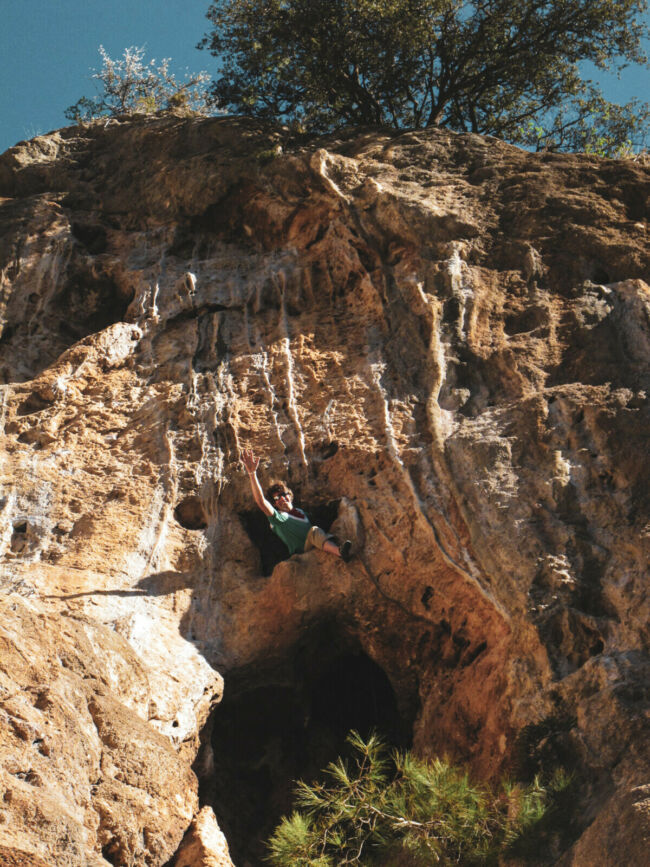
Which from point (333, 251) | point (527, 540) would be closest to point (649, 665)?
point (527, 540)

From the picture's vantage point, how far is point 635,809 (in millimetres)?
5695

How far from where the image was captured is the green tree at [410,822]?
630cm

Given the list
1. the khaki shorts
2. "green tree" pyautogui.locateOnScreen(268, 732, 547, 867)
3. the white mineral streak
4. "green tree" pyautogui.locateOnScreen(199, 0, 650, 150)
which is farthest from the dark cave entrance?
"green tree" pyautogui.locateOnScreen(199, 0, 650, 150)

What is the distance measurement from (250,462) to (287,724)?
6.87 ft

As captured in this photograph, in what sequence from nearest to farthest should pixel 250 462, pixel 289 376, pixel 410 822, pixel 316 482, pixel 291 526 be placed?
1. pixel 410 822
2. pixel 291 526
3. pixel 250 462
4. pixel 316 482
5. pixel 289 376

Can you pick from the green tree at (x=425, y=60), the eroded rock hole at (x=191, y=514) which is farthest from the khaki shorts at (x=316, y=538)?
the green tree at (x=425, y=60)

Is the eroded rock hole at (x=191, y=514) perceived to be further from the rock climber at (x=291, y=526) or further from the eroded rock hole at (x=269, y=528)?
the rock climber at (x=291, y=526)

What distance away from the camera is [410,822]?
21.0 feet

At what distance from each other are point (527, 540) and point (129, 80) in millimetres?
12187

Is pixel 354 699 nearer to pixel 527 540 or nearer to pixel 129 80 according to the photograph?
pixel 527 540

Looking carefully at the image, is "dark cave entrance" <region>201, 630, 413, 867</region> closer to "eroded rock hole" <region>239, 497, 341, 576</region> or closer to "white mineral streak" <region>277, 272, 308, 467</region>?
"eroded rock hole" <region>239, 497, 341, 576</region>

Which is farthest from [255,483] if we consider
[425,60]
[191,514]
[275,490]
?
[425,60]

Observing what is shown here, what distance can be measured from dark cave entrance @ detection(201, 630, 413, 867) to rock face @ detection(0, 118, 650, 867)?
25 mm

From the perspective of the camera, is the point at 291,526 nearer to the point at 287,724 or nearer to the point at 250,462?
the point at 250,462
